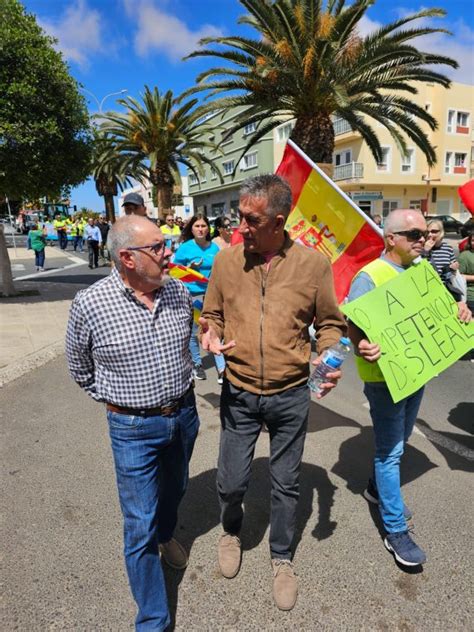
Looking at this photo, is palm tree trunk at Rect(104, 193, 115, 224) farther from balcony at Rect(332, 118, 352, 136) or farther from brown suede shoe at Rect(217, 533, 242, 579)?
brown suede shoe at Rect(217, 533, 242, 579)

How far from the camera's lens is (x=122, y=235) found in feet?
6.37

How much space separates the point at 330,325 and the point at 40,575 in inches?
80.3

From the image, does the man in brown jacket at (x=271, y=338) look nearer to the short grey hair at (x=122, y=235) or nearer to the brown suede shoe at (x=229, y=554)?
the brown suede shoe at (x=229, y=554)

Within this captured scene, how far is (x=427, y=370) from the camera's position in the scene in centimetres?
248

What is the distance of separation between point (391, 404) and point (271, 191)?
52.9 inches

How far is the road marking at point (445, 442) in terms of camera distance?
3.69m

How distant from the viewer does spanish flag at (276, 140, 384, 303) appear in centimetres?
354

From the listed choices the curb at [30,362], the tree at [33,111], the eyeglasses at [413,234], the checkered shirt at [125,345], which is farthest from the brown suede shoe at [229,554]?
the tree at [33,111]

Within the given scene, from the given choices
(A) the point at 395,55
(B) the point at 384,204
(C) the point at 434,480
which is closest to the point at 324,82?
(A) the point at 395,55

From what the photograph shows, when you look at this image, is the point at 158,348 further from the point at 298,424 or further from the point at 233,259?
the point at 298,424

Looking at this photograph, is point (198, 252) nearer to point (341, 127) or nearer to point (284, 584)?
point (284, 584)

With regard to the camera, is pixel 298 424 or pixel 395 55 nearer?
pixel 298 424

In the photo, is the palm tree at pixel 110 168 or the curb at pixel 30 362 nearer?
the curb at pixel 30 362

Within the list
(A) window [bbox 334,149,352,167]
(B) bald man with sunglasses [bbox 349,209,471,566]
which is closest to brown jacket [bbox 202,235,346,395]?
(B) bald man with sunglasses [bbox 349,209,471,566]
